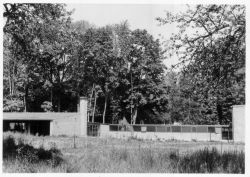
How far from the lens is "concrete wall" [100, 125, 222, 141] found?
39.7m

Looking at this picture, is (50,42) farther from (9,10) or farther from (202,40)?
(202,40)

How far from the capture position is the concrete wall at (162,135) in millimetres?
39719

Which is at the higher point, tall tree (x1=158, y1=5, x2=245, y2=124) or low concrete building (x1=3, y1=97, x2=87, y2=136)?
tall tree (x1=158, y1=5, x2=245, y2=124)

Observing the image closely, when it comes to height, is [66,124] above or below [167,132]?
above

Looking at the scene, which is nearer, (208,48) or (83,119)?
(208,48)

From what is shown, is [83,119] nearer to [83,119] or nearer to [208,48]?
[83,119]

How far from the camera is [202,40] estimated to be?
37.0ft

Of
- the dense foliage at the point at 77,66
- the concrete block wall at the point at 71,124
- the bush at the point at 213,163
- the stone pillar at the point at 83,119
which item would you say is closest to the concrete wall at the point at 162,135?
the dense foliage at the point at 77,66

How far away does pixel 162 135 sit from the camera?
41500mm

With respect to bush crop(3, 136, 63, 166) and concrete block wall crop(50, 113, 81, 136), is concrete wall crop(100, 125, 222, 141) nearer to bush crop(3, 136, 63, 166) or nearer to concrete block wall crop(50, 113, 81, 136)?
Answer: concrete block wall crop(50, 113, 81, 136)

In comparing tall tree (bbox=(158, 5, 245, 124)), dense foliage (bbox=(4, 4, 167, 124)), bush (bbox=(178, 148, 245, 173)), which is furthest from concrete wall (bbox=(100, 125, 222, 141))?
tall tree (bbox=(158, 5, 245, 124))

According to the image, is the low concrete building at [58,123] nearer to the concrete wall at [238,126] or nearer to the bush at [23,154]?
the bush at [23,154]

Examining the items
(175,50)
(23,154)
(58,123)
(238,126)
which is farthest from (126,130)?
(175,50)

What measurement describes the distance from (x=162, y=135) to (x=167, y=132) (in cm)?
69
